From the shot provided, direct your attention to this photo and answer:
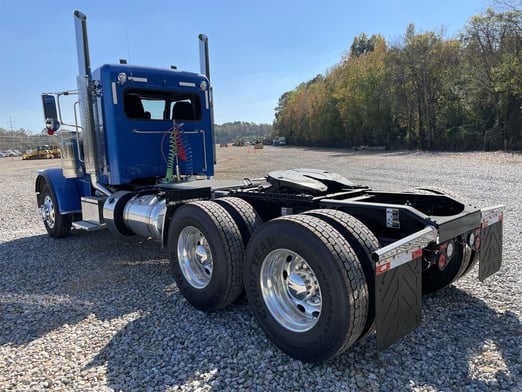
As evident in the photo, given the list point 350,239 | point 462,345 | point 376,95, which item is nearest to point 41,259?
point 350,239

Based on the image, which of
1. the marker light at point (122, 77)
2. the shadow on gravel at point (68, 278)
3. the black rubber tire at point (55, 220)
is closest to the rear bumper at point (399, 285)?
the shadow on gravel at point (68, 278)

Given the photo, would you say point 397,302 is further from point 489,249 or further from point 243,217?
point 243,217

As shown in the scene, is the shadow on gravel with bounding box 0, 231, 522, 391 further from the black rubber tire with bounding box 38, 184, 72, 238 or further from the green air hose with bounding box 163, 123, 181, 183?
the black rubber tire with bounding box 38, 184, 72, 238

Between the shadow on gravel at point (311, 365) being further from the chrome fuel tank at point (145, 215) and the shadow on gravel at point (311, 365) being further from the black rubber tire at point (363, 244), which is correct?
the chrome fuel tank at point (145, 215)

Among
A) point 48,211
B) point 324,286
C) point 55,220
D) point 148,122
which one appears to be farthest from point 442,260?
point 48,211

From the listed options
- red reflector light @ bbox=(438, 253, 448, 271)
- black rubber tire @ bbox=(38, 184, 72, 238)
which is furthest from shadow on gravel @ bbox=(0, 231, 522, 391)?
black rubber tire @ bbox=(38, 184, 72, 238)

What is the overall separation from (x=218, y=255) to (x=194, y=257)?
674mm

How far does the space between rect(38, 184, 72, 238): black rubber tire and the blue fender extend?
12cm

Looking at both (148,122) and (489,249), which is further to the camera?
(148,122)

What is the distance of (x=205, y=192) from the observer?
4.93 m

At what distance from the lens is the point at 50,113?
642cm

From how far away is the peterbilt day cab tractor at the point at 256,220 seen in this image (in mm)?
2758

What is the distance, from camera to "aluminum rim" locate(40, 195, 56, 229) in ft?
24.1

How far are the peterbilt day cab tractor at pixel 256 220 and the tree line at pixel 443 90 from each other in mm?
29514
